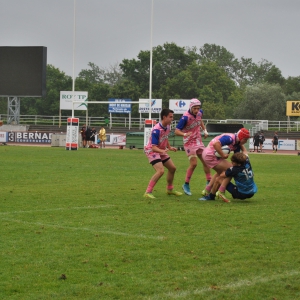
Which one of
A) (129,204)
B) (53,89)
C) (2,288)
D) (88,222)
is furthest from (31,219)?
(53,89)

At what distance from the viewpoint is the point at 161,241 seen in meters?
8.97

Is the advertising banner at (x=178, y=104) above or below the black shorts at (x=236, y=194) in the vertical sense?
above

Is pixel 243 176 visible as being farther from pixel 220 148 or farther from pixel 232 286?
pixel 232 286

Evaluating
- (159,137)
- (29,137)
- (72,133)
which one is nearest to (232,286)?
(159,137)

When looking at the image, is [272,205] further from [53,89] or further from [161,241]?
[53,89]

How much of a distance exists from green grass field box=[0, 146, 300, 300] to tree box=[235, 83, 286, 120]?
247ft

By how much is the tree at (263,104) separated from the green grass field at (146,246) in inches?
2964

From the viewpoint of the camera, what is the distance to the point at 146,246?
8617 mm

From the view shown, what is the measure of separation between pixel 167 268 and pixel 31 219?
4138 mm

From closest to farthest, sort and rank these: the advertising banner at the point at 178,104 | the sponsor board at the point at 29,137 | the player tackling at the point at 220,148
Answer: the player tackling at the point at 220,148, the sponsor board at the point at 29,137, the advertising banner at the point at 178,104

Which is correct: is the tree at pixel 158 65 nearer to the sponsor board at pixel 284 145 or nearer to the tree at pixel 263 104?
the tree at pixel 263 104

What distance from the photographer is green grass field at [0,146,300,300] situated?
661 centimetres

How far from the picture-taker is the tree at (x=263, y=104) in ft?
293

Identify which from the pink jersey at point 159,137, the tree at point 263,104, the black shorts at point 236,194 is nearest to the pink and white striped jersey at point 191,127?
the pink jersey at point 159,137
